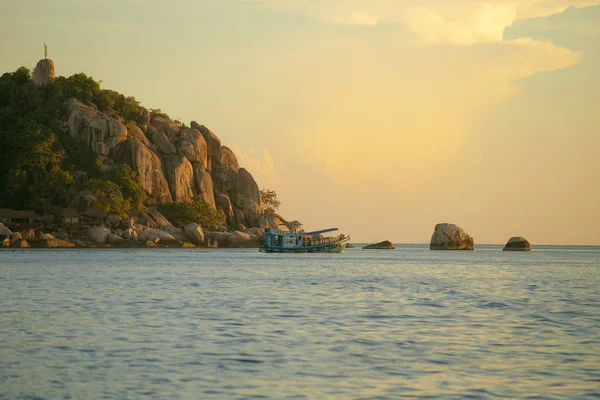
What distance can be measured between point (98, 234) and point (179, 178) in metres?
29.7

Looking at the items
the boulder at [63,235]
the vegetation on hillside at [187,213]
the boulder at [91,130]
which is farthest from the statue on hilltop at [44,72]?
the boulder at [63,235]

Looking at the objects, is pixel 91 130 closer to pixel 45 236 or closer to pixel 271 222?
pixel 45 236

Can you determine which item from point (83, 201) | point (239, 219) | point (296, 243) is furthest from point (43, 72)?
point (296, 243)

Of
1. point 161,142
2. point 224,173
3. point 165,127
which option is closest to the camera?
point 161,142

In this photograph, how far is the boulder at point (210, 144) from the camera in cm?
18312

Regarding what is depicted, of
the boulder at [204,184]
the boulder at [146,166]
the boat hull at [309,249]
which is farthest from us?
the boulder at [204,184]

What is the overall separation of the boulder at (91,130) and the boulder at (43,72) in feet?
61.6

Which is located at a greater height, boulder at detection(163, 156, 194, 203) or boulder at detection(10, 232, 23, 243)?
boulder at detection(163, 156, 194, 203)

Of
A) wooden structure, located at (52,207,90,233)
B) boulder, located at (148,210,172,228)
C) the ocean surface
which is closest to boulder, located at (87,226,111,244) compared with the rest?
wooden structure, located at (52,207,90,233)

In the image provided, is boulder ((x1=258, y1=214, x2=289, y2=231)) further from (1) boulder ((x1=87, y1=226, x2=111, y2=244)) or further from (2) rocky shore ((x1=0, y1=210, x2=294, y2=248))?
(1) boulder ((x1=87, y1=226, x2=111, y2=244))

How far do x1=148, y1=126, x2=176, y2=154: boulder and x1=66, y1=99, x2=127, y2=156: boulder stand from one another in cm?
1496

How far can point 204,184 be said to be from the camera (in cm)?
17212

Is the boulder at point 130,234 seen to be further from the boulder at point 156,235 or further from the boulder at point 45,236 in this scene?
Result: the boulder at point 45,236

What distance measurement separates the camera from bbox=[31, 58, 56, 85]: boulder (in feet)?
557
